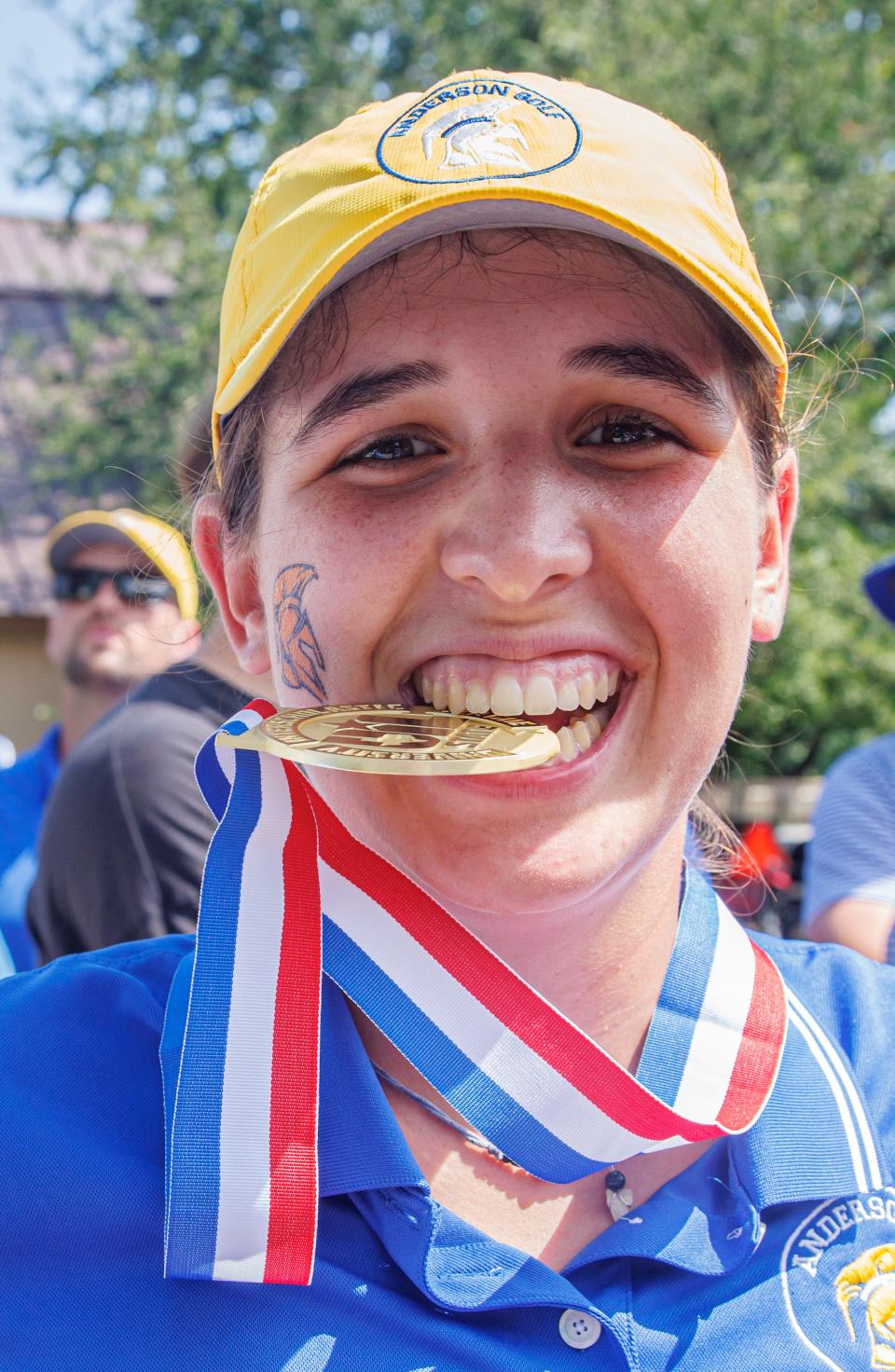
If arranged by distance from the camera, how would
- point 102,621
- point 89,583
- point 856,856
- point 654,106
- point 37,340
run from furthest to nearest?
point 37,340
point 654,106
point 89,583
point 102,621
point 856,856

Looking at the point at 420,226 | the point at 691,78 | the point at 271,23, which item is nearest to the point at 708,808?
the point at 420,226

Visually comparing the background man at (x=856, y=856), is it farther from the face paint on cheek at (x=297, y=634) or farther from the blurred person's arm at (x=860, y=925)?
the face paint on cheek at (x=297, y=634)

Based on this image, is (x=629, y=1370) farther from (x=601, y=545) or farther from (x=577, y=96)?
(x=577, y=96)

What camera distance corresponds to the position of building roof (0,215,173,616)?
13758 millimetres

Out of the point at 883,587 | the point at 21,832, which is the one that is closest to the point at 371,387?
the point at 21,832

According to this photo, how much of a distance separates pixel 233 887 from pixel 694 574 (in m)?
0.63

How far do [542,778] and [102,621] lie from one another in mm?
3674

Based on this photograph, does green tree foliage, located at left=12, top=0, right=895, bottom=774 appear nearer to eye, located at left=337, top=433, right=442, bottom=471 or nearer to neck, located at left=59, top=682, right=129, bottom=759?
neck, located at left=59, top=682, right=129, bottom=759

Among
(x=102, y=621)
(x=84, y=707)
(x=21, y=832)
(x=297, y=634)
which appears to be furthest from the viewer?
(x=102, y=621)

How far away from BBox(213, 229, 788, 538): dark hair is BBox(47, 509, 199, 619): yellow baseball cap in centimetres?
284

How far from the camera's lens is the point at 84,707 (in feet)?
14.9

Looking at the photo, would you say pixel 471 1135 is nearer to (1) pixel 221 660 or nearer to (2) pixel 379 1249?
(2) pixel 379 1249

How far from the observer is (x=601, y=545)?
1446 mm

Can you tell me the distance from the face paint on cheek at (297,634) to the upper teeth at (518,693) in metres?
0.13
